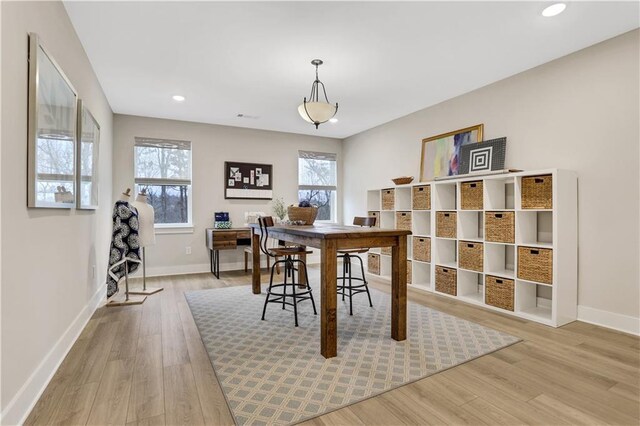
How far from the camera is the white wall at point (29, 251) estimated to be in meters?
1.51

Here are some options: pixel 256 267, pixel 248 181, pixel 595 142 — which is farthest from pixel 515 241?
pixel 248 181

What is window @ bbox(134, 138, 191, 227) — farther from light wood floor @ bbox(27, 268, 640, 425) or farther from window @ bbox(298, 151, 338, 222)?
light wood floor @ bbox(27, 268, 640, 425)

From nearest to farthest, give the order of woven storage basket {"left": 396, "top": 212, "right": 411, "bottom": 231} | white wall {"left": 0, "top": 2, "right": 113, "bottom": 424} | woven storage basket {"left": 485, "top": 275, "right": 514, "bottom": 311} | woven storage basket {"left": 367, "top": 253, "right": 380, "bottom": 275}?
white wall {"left": 0, "top": 2, "right": 113, "bottom": 424}
woven storage basket {"left": 485, "top": 275, "right": 514, "bottom": 311}
woven storage basket {"left": 396, "top": 212, "right": 411, "bottom": 231}
woven storage basket {"left": 367, "top": 253, "right": 380, "bottom": 275}

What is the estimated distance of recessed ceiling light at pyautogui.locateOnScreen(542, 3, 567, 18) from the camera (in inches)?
94.3

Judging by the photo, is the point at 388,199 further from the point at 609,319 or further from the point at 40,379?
the point at 40,379

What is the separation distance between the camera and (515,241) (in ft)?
10.7

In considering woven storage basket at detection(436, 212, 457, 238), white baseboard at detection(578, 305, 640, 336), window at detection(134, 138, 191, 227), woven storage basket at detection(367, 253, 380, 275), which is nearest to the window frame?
woven storage basket at detection(367, 253, 380, 275)

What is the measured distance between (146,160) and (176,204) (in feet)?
2.64

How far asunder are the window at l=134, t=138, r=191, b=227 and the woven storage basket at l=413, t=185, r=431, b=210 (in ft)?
11.7

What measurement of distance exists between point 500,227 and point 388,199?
179 centimetres

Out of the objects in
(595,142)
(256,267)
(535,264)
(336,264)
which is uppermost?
(595,142)

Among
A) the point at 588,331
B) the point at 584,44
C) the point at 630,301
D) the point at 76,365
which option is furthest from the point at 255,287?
the point at 584,44

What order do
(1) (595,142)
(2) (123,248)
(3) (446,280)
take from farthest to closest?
(3) (446,280)
(2) (123,248)
(1) (595,142)

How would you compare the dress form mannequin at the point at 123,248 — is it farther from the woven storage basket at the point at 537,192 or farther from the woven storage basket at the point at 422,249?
the woven storage basket at the point at 537,192
